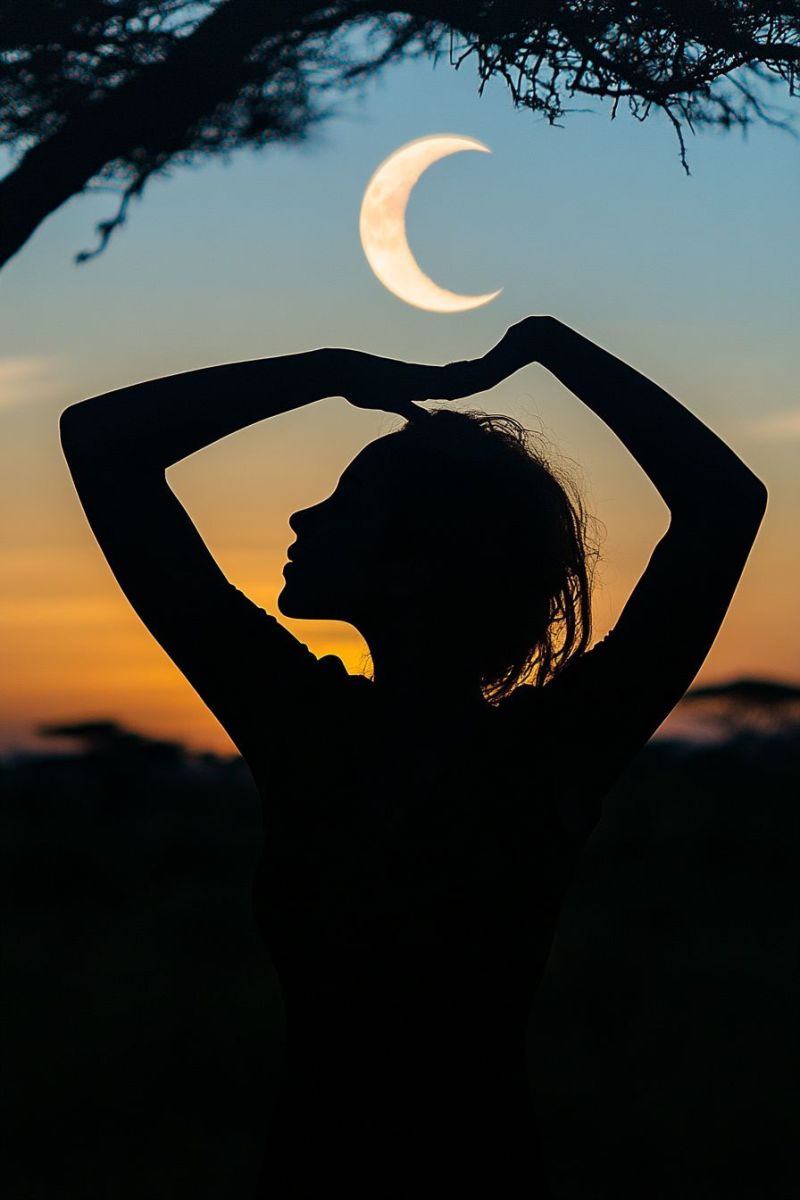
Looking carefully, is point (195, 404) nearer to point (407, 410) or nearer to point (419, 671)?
point (407, 410)

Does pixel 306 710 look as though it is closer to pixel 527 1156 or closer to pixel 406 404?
pixel 406 404

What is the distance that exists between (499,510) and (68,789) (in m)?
5.39

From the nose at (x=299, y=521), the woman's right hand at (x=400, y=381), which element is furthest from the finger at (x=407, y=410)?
the nose at (x=299, y=521)

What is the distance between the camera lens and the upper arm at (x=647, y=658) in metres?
1.65

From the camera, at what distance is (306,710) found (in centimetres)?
174

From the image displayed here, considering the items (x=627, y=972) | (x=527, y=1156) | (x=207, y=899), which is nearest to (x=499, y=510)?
(x=527, y=1156)

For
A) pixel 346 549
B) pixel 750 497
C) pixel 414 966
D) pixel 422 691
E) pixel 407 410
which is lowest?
pixel 414 966

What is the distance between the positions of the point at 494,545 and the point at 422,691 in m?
0.21

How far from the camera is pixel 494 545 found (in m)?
1.76

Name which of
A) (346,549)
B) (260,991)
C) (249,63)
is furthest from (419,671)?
(260,991)

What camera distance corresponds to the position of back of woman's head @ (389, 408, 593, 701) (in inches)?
69.1

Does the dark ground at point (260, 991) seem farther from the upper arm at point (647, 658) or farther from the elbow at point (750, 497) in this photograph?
the elbow at point (750, 497)

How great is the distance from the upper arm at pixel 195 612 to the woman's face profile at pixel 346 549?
67 mm

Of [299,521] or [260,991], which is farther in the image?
[260,991]
